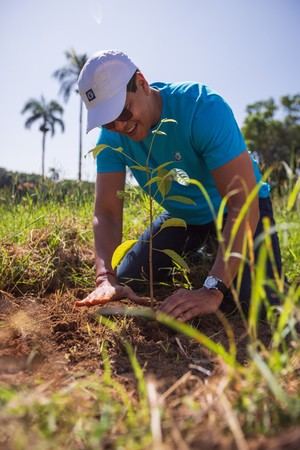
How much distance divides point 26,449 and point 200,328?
1190mm

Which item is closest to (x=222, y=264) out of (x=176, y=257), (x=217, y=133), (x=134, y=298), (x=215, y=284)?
(x=215, y=284)

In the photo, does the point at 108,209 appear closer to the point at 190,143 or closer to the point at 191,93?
the point at 190,143

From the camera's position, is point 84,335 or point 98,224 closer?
point 84,335

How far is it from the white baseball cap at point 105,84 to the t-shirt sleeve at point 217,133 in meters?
0.36

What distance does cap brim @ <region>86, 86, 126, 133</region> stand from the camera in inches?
71.4

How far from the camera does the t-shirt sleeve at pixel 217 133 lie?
6.08 ft

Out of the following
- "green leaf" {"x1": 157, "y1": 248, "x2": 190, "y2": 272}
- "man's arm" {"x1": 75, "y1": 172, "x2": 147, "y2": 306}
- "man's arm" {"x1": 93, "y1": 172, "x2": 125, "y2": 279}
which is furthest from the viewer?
"man's arm" {"x1": 93, "y1": 172, "x2": 125, "y2": 279}

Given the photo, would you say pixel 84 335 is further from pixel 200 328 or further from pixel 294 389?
pixel 294 389

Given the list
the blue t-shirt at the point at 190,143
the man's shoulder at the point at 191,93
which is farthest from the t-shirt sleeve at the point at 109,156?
the man's shoulder at the point at 191,93

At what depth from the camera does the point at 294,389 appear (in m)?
0.92

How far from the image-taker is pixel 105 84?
6.02ft

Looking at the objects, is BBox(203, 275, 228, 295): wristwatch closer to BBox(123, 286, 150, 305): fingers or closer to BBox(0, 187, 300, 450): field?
BBox(0, 187, 300, 450): field

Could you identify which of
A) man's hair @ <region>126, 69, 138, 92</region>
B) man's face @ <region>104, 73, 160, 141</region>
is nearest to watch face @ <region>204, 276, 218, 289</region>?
man's face @ <region>104, 73, 160, 141</region>

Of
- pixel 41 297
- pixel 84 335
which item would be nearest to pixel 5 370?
pixel 84 335
